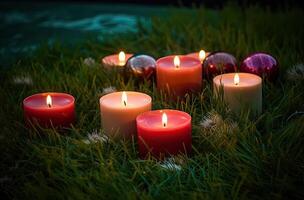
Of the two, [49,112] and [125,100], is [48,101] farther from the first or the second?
[125,100]

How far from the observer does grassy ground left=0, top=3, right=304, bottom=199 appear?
4.27 ft

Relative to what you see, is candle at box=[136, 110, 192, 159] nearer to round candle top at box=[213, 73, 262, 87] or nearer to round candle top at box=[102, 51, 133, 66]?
round candle top at box=[213, 73, 262, 87]

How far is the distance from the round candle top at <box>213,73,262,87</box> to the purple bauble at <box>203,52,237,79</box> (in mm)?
114

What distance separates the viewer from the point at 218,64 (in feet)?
6.17

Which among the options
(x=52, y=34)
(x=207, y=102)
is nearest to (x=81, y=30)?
(x=52, y=34)

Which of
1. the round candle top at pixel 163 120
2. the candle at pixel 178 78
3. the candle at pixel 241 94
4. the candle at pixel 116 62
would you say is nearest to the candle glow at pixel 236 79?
the candle at pixel 241 94

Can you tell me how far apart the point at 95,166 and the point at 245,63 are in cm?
73

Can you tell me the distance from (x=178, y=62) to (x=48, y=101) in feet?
1.51

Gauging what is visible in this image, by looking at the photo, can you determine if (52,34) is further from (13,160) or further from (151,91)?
(13,160)

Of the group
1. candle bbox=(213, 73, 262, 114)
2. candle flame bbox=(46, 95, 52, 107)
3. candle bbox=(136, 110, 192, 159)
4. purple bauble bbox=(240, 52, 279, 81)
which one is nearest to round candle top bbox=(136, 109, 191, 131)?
candle bbox=(136, 110, 192, 159)

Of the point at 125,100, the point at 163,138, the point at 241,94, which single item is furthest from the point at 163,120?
the point at 241,94

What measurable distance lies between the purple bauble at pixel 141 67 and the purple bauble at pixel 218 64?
192 millimetres

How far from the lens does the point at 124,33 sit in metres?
2.74

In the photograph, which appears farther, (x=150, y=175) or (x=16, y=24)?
(x=16, y=24)
